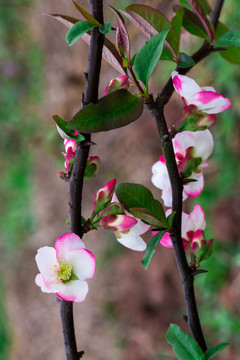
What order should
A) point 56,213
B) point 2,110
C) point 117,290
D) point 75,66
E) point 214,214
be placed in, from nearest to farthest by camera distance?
point 214,214 → point 117,290 → point 75,66 → point 56,213 → point 2,110

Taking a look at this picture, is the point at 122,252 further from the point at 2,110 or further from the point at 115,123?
the point at 115,123

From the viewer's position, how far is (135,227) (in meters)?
0.33

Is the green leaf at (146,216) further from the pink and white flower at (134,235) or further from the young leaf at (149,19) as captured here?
the young leaf at (149,19)

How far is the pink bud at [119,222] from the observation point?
0.31 m

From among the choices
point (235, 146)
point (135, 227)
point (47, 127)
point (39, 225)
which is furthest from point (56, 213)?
point (135, 227)

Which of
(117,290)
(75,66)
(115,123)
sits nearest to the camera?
(115,123)

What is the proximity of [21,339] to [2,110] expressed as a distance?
127 cm

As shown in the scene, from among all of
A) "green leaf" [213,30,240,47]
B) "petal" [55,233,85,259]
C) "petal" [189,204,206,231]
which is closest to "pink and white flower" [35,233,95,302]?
"petal" [55,233,85,259]

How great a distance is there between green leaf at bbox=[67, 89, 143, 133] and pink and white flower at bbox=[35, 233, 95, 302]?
0.08 m

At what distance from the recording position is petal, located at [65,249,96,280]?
11.7 inches

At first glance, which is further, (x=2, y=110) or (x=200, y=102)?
(x=2, y=110)

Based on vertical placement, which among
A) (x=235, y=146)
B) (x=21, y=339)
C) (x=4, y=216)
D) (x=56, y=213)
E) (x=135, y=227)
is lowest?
(x=135, y=227)

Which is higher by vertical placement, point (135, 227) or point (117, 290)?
point (117, 290)

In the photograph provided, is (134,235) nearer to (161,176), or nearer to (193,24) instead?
(161,176)
